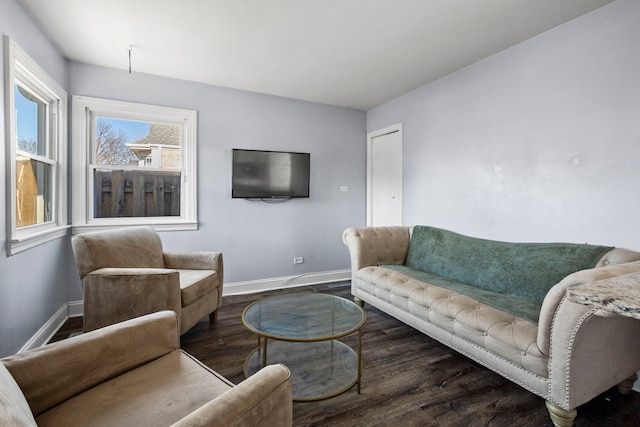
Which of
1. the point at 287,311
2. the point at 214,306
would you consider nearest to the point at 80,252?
the point at 214,306

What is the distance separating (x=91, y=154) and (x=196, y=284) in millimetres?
1893

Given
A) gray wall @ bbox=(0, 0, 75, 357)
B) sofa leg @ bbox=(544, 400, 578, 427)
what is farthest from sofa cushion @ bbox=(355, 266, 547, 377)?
gray wall @ bbox=(0, 0, 75, 357)

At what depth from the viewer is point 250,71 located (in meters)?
3.23

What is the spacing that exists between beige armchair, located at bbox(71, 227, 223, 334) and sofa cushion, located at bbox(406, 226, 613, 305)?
208cm

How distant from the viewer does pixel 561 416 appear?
5.12 ft

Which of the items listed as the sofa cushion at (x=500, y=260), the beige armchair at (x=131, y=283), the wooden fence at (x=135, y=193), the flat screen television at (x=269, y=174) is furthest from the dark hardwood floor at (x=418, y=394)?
the flat screen television at (x=269, y=174)

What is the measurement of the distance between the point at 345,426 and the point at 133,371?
1.05 m

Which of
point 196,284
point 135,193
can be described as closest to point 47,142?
point 135,193

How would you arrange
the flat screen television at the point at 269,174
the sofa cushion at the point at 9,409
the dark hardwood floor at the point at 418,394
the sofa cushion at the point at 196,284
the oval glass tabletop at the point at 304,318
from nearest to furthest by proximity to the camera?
1. the sofa cushion at the point at 9,409
2. the dark hardwood floor at the point at 418,394
3. the oval glass tabletop at the point at 304,318
4. the sofa cushion at the point at 196,284
5. the flat screen television at the point at 269,174

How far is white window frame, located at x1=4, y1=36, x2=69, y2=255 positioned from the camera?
197 cm

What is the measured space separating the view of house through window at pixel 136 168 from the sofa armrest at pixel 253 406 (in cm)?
307

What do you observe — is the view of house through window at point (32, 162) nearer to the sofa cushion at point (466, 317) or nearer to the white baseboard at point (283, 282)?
the white baseboard at point (283, 282)

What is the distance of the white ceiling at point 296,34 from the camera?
214cm

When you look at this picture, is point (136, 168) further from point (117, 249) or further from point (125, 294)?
point (125, 294)
